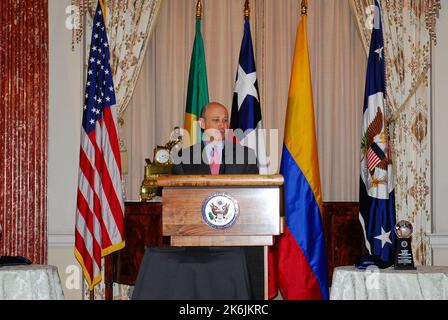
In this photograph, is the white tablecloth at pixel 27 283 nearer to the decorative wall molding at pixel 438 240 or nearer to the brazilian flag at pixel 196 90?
the brazilian flag at pixel 196 90

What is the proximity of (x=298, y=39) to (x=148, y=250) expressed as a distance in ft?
11.7

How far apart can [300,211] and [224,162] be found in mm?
2074

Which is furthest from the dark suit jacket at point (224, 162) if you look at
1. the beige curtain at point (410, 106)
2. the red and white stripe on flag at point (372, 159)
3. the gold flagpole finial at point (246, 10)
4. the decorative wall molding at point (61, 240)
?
the beige curtain at point (410, 106)

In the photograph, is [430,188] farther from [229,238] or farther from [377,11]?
[229,238]

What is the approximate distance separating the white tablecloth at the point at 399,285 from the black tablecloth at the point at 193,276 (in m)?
0.61

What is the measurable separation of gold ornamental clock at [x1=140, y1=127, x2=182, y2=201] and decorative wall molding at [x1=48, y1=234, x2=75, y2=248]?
85cm

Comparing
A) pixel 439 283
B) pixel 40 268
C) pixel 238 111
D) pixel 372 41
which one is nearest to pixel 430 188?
pixel 372 41

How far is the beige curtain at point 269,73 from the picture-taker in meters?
7.22

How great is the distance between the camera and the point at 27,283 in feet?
13.1

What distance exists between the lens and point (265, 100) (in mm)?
7273

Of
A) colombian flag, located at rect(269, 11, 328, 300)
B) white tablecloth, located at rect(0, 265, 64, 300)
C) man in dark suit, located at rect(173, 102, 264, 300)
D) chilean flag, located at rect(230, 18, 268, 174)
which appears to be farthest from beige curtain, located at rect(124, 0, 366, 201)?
white tablecloth, located at rect(0, 265, 64, 300)

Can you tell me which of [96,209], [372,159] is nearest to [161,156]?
[96,209]
